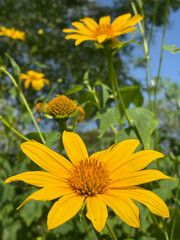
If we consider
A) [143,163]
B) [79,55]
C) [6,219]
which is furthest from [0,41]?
[143,163]

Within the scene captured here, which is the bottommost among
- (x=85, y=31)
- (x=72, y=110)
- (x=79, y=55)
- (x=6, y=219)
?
(x=79, y=55)

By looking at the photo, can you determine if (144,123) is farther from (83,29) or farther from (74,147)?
(83,29)

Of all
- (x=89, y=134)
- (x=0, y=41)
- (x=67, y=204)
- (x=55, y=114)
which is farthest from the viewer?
(x=89, y=134)

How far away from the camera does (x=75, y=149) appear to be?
27.3 inches

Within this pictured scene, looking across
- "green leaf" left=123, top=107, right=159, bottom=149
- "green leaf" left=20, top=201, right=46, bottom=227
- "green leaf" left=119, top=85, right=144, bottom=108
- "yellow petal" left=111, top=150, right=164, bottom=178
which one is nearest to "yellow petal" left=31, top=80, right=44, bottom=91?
"green leaf" left=20, top=201, right=46, bottom=227

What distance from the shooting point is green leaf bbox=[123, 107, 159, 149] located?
2.72ft

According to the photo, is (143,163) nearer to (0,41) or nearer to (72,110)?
(72,110)

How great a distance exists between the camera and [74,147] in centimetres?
69

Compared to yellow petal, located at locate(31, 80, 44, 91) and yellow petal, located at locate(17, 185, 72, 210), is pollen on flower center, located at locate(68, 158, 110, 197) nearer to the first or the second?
yellow petal, located at locate(17, 185, 72, 210)

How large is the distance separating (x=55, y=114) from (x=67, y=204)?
33 cm

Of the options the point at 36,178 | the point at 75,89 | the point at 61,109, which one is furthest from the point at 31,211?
the point at 36,178

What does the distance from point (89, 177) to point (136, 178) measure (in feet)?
0.39

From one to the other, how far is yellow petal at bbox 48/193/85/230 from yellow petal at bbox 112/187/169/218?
9 centimetres

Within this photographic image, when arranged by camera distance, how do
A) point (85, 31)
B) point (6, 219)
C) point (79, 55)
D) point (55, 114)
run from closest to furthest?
point (55, 114)
point (85, 31)
point (6, 219)
point (79, 55)
